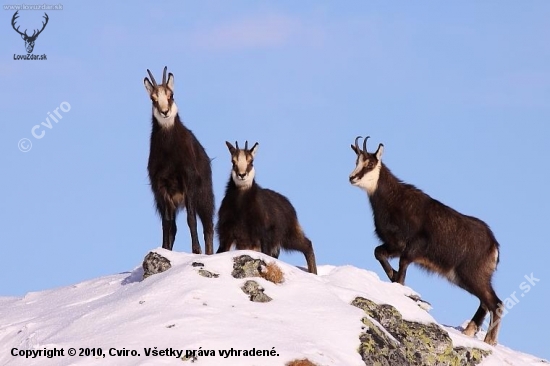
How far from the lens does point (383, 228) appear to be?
62.9 ft

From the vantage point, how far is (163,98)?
58.7 ft

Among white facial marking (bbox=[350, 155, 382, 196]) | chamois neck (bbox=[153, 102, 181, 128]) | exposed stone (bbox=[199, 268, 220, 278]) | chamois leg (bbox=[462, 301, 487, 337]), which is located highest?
chamois neck (bbox=[153, 102, 181, 128])

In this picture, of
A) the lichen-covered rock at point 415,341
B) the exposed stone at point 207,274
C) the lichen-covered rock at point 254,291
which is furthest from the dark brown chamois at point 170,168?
the lichen-covered rock at point 415,341

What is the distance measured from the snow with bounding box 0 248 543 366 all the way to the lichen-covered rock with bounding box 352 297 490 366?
244 millimetres

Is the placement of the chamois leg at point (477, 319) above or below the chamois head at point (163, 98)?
below

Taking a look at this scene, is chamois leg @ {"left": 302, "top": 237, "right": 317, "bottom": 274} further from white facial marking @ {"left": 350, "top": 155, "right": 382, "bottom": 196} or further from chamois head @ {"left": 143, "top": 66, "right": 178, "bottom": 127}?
chamois head @ {"left": 143, "top": 66, "right": 178, "bottom": 127}

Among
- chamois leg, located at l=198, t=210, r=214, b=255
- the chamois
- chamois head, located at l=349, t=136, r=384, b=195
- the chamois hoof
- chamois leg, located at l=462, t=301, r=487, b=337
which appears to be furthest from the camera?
chamois head, located at l=349, t=136, r=384, b=195

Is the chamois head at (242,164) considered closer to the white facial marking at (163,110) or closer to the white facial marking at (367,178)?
the white facial marking at (163,110)

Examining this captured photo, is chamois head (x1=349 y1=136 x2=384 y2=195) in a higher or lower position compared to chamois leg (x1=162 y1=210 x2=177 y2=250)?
higher

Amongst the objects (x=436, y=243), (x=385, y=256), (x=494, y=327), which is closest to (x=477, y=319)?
(x=494, y=327)

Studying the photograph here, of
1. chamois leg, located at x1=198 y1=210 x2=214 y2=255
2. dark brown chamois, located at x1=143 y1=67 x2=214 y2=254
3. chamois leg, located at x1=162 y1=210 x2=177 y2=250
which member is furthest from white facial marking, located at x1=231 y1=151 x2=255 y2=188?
chamois leg, located at x1=162 y1=210 x2=177 y2=250

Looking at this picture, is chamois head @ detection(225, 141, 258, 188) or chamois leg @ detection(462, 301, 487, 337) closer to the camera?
chamois head @ detection(225, 141, 258, 188)

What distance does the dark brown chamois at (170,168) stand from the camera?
17.9 metres

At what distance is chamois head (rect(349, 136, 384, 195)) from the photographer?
759 inches
